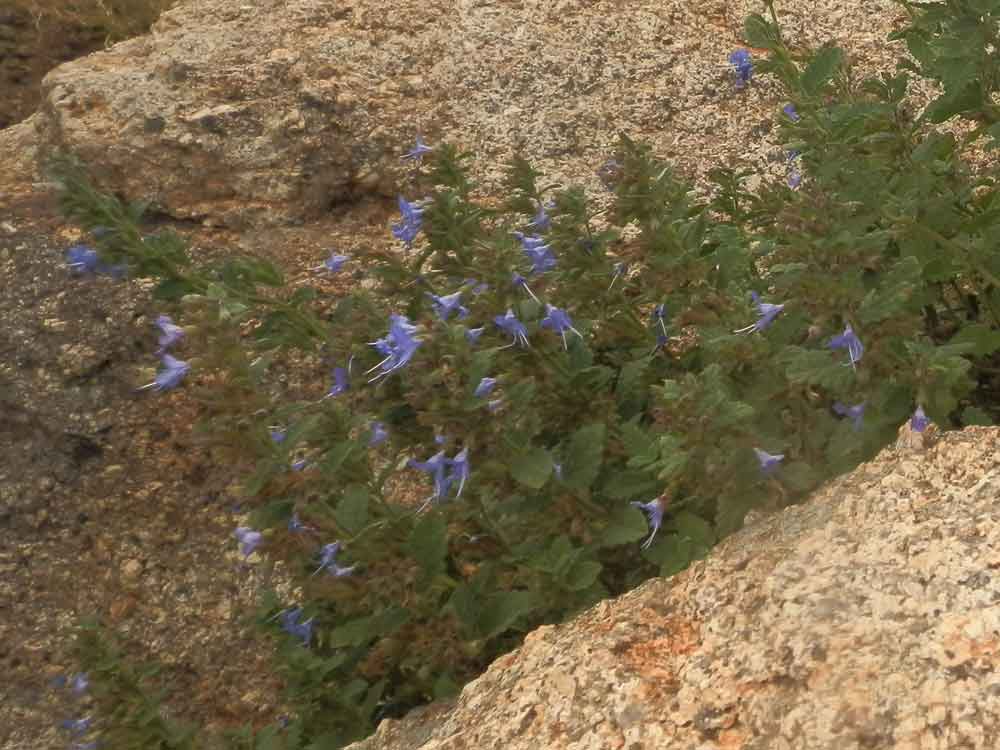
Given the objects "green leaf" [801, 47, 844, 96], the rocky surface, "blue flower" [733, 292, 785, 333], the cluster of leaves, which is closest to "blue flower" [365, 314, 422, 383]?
the cluster of leaves

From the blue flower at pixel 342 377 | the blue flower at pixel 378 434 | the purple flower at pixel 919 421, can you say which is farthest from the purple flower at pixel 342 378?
the purple flower at pixel 919 421

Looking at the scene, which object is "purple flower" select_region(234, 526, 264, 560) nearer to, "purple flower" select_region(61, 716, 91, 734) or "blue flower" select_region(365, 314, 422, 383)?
"blue flower" select_region(365, 314, 422, 383)

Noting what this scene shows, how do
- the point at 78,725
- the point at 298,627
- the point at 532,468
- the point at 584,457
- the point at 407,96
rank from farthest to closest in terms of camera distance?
the point at 407,96, the point at 78,725, the point at 298,627, the point at 584,457, the point at 532,468

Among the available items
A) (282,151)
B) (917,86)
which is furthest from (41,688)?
(917,86)

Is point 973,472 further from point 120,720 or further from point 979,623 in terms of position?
point 120,720

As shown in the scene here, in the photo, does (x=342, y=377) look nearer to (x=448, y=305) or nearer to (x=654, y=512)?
(x=448, y=305)

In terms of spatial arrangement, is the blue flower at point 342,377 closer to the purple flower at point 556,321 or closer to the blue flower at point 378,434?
the blue flower at point 378,434

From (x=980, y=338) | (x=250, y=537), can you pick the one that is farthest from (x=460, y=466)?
(x=980, y=338)
